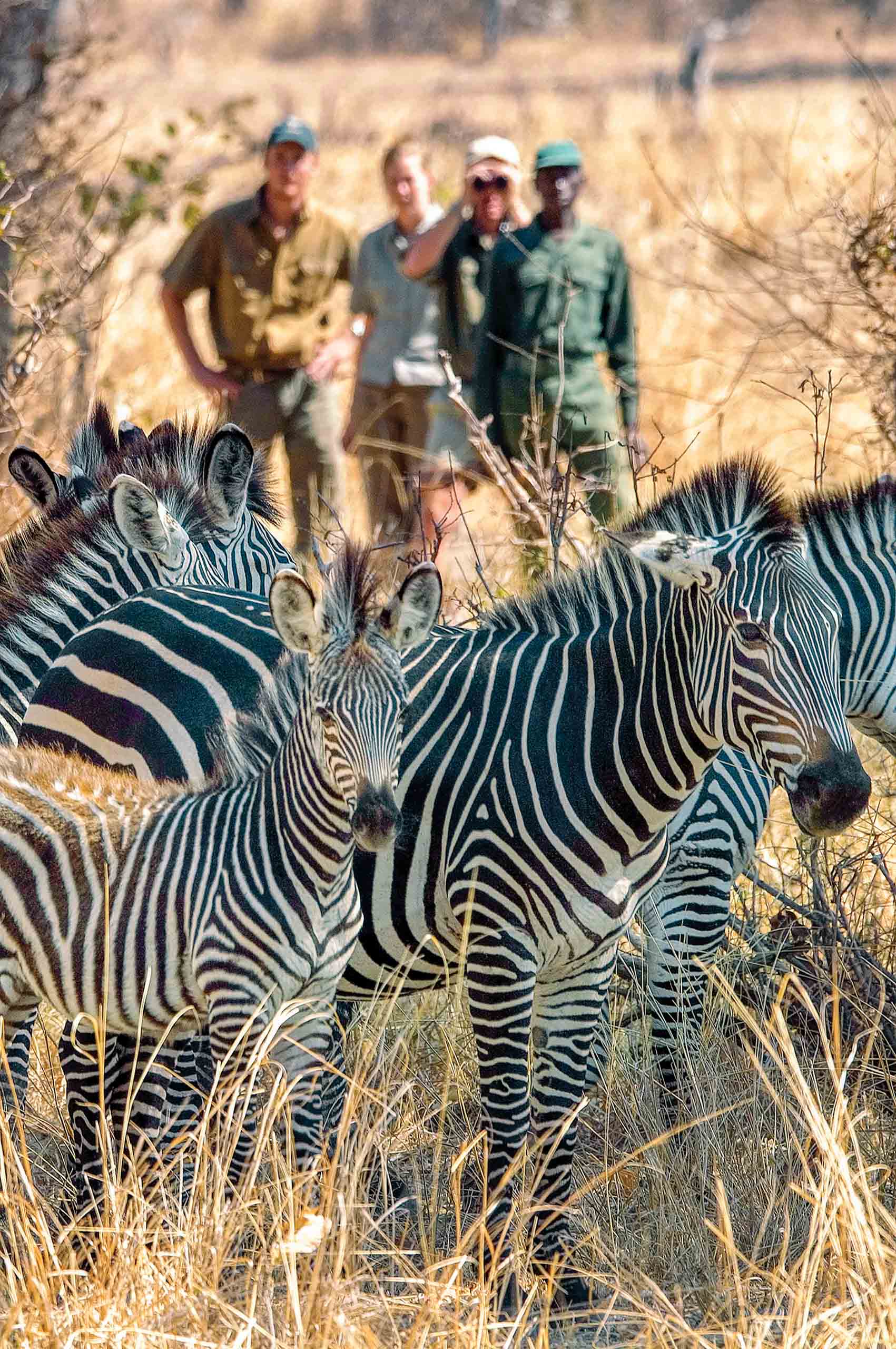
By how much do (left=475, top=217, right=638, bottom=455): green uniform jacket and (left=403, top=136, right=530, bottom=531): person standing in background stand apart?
172 mm

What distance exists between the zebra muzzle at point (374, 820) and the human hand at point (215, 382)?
6698mm

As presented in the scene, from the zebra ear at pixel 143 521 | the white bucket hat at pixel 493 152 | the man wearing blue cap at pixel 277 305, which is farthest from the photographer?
the man wearing blue cap at pixel 277 305

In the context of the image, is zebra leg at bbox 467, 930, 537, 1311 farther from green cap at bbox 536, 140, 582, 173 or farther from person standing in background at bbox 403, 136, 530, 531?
green cap at bbox 536, 140, 582, 173

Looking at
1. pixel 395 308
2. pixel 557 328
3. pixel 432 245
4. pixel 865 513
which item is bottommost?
pixel 865 513

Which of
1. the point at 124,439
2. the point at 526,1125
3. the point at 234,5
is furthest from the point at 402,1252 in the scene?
the point at 234,5

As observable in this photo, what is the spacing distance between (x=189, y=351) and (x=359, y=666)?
676 centimetres

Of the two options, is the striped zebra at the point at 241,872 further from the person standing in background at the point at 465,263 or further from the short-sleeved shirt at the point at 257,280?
the short-sleeved shirt at the point at 257,280

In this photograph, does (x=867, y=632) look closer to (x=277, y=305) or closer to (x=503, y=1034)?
(x=503, y=1034)

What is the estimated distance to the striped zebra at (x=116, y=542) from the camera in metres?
4.93

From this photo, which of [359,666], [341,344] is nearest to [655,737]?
[359,666]

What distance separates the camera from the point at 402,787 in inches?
165

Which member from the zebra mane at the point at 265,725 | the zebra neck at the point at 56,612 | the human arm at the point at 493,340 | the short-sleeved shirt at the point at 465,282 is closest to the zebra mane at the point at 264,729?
the zebra mane at the point at 265,725

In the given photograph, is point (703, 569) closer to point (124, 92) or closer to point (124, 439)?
point (124, 439)

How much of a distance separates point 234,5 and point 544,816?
40.2 metres
